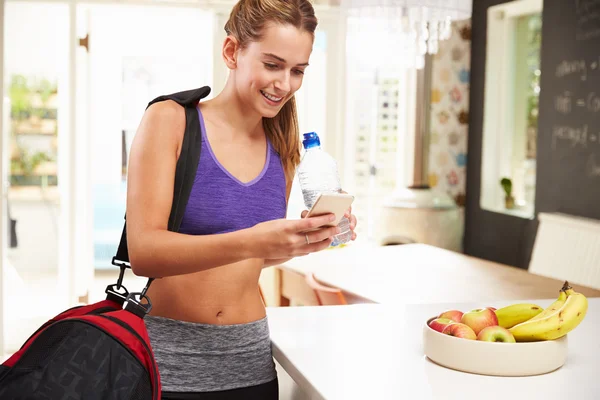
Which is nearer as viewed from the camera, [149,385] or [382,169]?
[149,385]

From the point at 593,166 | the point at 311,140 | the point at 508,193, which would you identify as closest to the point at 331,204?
the point at 311,140

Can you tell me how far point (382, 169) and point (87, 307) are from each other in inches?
193

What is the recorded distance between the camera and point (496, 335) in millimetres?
1457

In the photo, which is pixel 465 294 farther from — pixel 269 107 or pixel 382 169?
pixel 382 169

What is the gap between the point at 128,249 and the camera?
137 centimetres

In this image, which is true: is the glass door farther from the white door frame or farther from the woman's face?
the woman's face

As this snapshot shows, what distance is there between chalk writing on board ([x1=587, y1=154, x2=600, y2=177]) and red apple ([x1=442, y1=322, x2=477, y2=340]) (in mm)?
3370

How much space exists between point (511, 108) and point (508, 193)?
2.10 ft

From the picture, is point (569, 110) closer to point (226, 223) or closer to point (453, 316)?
point (453, 316)

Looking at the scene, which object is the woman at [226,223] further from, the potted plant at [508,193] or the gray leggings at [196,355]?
the potted plant at [508,193]

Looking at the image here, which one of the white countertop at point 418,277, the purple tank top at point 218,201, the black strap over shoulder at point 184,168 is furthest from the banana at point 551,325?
the white countertop at point 418,277

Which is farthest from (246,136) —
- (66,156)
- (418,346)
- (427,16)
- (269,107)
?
(66,156)

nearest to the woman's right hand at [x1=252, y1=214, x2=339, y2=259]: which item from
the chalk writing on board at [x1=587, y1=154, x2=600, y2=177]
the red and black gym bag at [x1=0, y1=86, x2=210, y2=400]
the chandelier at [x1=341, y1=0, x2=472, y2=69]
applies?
the red and black gym bag at [x1=0, y1=86, x2=210, y2=400]

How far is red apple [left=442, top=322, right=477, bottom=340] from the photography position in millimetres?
1481
